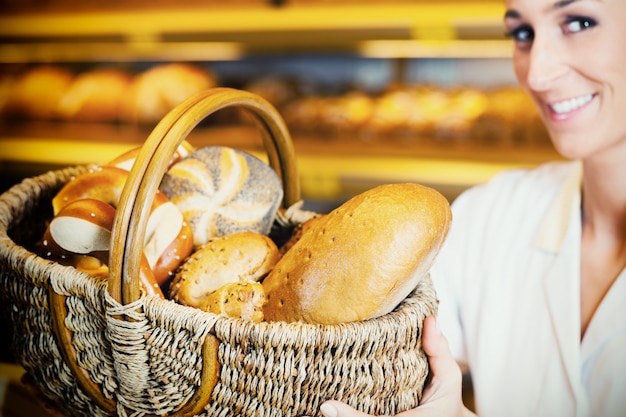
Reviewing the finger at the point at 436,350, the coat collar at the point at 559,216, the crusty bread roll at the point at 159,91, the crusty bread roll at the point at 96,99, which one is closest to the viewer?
the finger at the point at 436,350

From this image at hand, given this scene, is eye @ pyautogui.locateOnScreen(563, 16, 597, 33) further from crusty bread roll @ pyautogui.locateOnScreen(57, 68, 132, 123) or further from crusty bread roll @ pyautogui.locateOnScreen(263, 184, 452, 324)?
crusty bread roll @ pyautogui.locateOnScreen(57, 68, 132, 123)

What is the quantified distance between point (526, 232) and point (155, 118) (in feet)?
5.99

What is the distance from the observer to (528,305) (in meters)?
1.32

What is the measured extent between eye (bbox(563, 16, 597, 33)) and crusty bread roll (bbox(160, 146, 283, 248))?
612 millimetres

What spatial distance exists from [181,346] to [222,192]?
343 mm

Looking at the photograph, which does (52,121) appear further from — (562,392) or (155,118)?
(562,392)

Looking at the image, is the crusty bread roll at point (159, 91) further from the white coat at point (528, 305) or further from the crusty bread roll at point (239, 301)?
the crusty bread roll at point (239, 301)

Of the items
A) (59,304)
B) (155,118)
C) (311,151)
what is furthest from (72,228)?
(155,118)

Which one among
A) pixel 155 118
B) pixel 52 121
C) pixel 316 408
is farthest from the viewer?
pixel 52 121

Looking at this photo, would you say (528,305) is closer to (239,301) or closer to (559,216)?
(559,216)

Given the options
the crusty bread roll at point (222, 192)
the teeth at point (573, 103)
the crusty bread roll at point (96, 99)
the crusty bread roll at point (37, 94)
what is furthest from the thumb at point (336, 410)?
the crusty bread roll at point (37, 94)

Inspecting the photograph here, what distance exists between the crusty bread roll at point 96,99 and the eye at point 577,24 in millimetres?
2176

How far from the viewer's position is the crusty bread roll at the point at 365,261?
0.72m

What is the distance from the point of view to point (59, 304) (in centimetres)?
77
